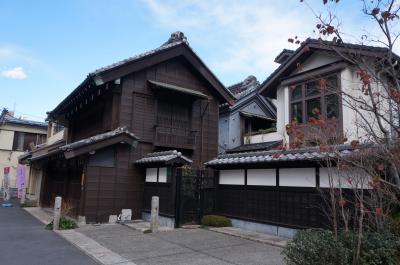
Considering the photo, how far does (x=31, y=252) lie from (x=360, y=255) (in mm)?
8533

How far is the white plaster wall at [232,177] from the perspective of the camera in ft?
45.4

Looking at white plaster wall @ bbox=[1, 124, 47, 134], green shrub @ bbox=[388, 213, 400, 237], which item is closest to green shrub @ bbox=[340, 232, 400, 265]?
green shrub @ bbox=[388, 213, 400, 237]

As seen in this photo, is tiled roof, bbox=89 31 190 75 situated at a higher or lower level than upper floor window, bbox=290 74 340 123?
higher

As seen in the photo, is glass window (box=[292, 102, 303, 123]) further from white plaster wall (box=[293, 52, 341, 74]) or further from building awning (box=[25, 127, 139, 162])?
building awning (box=[25, 127, 139, 162])

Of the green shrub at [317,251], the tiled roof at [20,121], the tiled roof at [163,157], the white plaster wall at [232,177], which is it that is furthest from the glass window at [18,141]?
the green shrub at [317,251]

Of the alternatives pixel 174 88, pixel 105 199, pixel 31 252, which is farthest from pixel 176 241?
pixel 174 88

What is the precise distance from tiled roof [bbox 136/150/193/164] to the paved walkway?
9.67ft

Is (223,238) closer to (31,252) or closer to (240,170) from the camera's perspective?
(240,170)

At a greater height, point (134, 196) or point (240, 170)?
point (240, 170)

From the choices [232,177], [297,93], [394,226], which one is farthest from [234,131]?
A: [394,226]

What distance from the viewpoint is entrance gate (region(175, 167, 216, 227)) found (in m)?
13.9

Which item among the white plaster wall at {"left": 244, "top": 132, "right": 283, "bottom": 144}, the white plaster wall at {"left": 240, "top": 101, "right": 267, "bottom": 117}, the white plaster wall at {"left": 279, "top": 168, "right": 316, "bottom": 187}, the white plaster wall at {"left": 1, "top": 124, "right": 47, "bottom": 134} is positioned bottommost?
the white plaster wall at {"left": 279, "top": 168, "right": 316, "bottom": 187}

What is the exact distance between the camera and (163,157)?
47.3 ft

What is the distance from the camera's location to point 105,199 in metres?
15.0
